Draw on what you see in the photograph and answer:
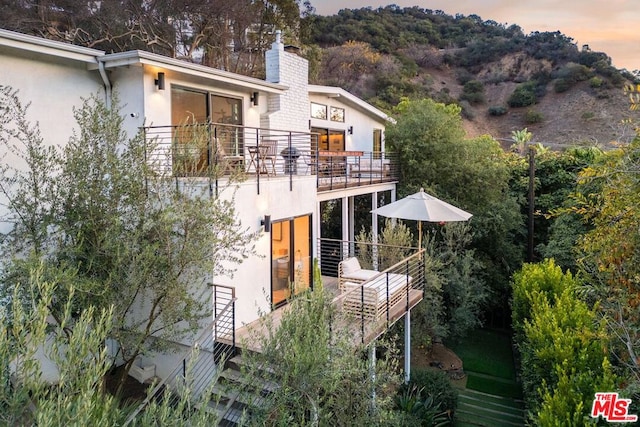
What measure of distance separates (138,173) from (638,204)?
6.99 metres

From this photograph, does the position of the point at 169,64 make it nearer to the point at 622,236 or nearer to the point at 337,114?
the point at 622,236

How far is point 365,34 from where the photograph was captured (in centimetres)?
5431

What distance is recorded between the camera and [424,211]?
11594mm

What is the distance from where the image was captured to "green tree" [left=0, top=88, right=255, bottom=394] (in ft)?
22.8

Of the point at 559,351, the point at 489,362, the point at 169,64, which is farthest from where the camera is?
the point at 489,362

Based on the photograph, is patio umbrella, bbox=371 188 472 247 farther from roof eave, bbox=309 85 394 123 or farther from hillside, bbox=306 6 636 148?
hillside, bbox=306 6 636 148

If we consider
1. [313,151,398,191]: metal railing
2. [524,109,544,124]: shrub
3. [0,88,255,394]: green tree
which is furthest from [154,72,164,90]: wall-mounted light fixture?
[524,109,544,124]: shrub

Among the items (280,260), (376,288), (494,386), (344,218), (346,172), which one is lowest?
(494,386)

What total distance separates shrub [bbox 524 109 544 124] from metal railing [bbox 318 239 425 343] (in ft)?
132

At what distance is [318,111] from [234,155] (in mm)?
7282

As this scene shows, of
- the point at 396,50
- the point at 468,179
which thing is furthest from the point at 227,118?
the point at 396,50

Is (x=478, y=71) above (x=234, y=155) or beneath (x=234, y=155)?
above

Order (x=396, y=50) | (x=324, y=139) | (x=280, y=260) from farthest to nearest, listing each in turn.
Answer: (x=396, y=50) → (x=324, y=139) → (x=280, y=260)

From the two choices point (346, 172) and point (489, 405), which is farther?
point (346, 172)
